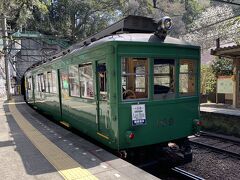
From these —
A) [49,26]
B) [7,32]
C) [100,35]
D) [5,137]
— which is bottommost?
[5,137]

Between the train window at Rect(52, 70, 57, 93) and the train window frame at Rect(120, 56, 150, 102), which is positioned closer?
the train window frame at Rect(120, 56, 150, 102)

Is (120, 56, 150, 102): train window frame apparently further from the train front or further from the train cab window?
the train cab window

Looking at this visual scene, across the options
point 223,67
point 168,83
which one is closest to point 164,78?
point 168,83

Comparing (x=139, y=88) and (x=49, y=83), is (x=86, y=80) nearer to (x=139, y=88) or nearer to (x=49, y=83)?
(x=139, y=88)

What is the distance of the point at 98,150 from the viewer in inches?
221

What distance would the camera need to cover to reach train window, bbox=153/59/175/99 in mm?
5469

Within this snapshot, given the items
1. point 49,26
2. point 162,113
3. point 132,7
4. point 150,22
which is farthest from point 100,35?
point 132,7

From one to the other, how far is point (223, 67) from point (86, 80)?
14472 millimetres

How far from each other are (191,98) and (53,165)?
321cm

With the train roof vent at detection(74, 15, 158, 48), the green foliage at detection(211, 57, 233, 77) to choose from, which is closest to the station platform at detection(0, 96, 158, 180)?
the train roof vent at detection(74, 15, 158, 48)

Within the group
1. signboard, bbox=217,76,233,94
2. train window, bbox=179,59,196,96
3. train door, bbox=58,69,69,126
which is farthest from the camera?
signboard, bbox=217,76,233,94

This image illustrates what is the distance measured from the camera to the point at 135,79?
5.36m

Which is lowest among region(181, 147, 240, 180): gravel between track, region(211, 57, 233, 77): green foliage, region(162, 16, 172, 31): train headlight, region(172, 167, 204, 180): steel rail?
region(181, 147, 240, 180): gravel between track

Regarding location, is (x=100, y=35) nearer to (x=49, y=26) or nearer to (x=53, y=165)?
(x=53, y=165)
